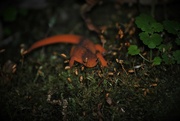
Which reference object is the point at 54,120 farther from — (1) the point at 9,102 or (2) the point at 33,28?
(2) the point at 33,28

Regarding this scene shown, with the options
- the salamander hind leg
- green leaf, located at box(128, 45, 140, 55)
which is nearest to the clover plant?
green leaf, located at box(128, 45, 140, 55)

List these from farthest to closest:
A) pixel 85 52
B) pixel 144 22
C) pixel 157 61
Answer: pixel 85 52
pixel 144 22
pixel 157 61

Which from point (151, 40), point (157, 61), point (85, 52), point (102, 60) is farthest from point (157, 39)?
point (85, 52)

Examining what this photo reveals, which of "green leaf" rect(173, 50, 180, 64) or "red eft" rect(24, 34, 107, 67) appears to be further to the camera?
"red eft" rect(24, 34, 107, 67)

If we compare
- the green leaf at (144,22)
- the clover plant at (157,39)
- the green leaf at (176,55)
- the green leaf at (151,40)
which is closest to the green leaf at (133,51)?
the clover plant at (157,39)

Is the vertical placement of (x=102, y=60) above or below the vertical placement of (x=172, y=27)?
below

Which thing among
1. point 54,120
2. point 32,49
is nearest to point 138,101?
point 54,120

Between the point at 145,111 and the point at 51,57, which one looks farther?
the point at 51,57

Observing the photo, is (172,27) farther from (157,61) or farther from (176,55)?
(157,61)

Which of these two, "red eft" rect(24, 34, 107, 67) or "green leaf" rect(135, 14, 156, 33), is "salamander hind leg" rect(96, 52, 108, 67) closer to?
"red eft" rect(24, 34, 107, 67)

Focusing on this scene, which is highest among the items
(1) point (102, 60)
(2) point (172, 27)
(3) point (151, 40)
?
(2) point (172, 27)

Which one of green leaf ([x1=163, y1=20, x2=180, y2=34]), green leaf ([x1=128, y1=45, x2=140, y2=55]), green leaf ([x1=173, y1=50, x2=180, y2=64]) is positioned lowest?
green leaf ([x1=128, y1=45, x2=140, y2=55])
